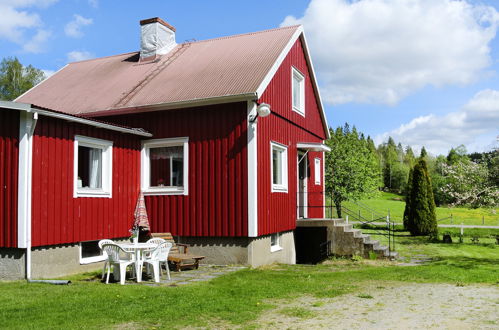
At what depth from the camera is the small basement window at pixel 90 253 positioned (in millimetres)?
11617

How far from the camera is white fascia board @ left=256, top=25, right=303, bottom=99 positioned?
12.7 m

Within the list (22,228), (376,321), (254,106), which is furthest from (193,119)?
(376,321)

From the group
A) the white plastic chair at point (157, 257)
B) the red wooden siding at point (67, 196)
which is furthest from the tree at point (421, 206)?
the white plastic chair at point (157, 257)

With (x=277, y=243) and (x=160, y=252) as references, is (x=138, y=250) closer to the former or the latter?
(x=160, y=252)

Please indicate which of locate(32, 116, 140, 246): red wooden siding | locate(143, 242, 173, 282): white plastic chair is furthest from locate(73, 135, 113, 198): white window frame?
locate(143, 242, 173, 282): white plastic chair

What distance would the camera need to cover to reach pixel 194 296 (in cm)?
820

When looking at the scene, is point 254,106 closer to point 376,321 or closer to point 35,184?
point 35,184

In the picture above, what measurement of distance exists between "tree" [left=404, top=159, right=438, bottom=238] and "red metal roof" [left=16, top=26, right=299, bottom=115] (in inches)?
604

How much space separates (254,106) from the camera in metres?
12.7

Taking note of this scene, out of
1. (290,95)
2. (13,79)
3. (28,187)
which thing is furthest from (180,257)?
(13,79)

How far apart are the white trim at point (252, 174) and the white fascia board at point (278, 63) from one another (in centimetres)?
45

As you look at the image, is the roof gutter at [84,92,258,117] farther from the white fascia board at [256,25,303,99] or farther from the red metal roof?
the white fascia board at [256,25,303,99]

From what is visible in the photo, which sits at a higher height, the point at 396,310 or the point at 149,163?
the point at 149,163

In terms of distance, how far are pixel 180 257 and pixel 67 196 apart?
9.65 feet
